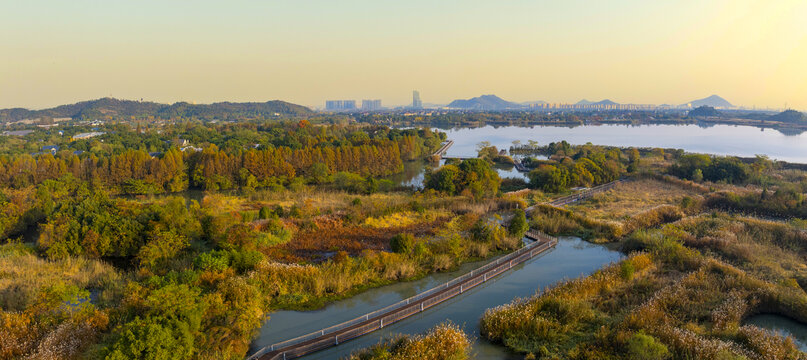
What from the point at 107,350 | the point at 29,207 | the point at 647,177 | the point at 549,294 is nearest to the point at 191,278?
the point at 107,350

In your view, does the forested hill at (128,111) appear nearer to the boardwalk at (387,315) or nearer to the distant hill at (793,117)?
the boardwalk at (387,315)

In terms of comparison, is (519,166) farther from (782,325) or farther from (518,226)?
A: (782,325)

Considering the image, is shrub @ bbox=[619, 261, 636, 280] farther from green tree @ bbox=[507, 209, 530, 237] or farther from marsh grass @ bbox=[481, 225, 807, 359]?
green tree @ bbox=[507, 209, 530, 237]

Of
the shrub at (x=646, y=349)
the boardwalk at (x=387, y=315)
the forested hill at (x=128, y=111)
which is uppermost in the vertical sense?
the forested hill at (x=128, y=111)

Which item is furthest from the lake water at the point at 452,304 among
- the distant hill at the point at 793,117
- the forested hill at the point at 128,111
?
the forested hill at the point at 128,111

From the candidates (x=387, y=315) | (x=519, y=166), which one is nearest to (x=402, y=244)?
(x=387, y=315)

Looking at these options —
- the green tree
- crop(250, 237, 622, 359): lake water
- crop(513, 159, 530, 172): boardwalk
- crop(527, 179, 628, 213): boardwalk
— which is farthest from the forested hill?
crop(250, 237, 622, 359): lake water
